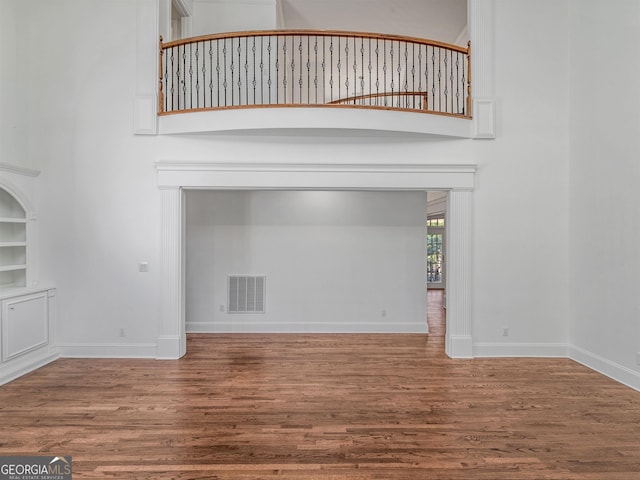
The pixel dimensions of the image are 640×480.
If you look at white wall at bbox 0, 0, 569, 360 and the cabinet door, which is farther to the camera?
white wall at bbox 0, 0, 569, 360

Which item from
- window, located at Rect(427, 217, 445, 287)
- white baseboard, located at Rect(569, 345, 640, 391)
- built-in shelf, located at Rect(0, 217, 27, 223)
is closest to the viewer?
white baseboard, located at Rect(569, 345, 640, 391)

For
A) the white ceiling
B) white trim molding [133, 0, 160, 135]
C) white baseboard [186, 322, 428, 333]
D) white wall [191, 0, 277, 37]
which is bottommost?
white baseboard [186, 322, 428, 333]

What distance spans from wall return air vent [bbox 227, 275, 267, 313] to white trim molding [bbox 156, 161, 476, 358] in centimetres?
138

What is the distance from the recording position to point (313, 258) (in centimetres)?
636

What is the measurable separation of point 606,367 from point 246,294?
198 inches

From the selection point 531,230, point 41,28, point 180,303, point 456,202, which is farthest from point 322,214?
point 41,28

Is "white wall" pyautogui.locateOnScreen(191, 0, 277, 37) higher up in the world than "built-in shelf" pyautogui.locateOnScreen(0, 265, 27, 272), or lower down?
higher up

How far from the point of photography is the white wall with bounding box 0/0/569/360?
16.0 feet

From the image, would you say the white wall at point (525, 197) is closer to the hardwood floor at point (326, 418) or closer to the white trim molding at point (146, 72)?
the hardwood floor at point (326, 418)

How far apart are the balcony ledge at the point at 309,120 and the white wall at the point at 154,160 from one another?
21 cm

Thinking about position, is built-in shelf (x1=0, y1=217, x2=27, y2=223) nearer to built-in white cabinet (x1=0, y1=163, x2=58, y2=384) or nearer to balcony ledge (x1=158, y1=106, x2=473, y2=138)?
built-in white cabinet (x1=0, y1=163, x2=58, y2=384)

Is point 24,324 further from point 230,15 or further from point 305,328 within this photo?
point 230,15

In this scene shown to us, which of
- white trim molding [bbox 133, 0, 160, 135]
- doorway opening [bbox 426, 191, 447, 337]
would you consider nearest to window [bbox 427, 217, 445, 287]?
doorway opening [bbox 426, 191, 447, 337]

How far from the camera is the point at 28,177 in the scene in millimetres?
4711
